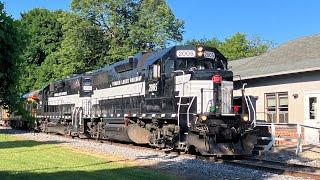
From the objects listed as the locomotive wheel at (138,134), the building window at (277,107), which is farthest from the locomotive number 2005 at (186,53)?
the building window at (277,107)

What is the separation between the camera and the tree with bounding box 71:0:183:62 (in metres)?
46.9

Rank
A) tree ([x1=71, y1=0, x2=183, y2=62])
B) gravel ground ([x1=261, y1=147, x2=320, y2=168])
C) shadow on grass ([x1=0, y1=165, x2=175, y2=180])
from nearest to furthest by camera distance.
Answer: shadow on grass ([x1=0, y1=165, x2=175, y2=180]) → gravel ground ([x1=261, y1=147, x2=320, y2=168]) → tree ([x1=71, y1=0, x2=183, y2=62])

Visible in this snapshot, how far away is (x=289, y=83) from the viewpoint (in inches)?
921

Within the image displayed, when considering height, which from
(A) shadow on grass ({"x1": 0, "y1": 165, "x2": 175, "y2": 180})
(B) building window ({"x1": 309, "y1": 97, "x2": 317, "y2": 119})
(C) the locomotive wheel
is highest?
(B) building window ({"x1": 309, "y1": 97, "x2": 317, "y2": 119})

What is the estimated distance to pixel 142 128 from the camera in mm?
20359

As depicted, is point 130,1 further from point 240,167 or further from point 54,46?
point 240,167

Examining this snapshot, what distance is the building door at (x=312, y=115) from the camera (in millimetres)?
21766

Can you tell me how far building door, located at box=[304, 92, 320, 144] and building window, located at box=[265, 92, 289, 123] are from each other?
165 cm

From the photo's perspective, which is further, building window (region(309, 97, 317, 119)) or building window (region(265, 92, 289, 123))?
building window (region(265, 92, 289, 123))

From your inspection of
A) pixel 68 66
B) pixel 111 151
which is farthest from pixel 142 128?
pixel 68 66

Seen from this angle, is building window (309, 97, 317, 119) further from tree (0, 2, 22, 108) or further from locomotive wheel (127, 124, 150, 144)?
tree (0, 2, 22, 108)

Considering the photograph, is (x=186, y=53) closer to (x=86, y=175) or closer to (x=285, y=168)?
(x=285, y=168)

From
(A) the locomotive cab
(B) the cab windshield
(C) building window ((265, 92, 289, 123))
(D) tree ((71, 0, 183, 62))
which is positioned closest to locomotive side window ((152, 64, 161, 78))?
(A) the locomotive cab

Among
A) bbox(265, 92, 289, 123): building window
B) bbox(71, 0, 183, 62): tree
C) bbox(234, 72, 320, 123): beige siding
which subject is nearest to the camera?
bbox(234, 72, 320, 123): beige siding
